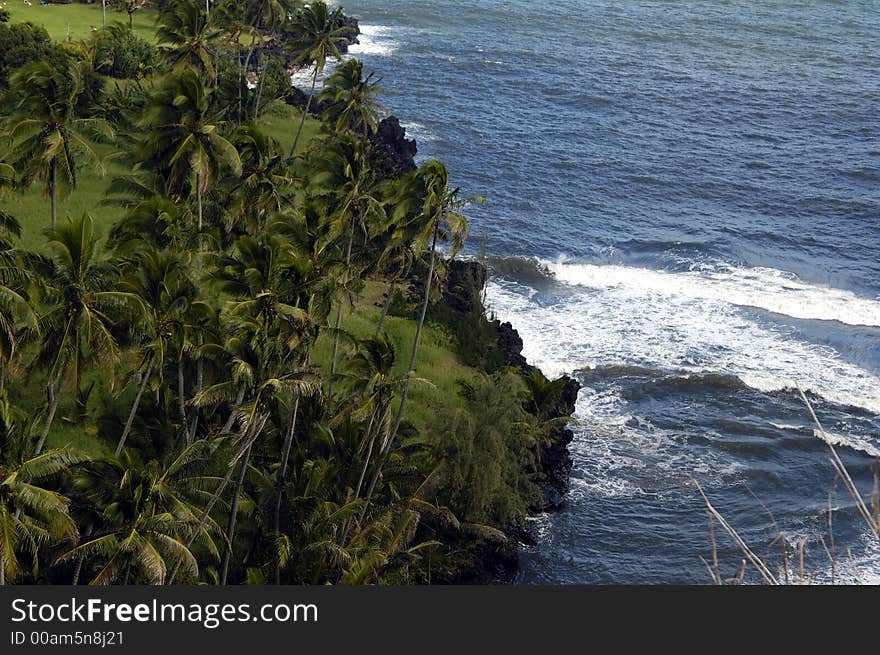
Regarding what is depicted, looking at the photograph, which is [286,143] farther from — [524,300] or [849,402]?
[849,402]

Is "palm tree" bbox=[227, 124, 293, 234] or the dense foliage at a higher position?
"palm tree" bbox=[227, 124, 293, 234]

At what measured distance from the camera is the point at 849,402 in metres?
62.5

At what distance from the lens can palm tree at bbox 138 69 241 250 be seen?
45812 mm

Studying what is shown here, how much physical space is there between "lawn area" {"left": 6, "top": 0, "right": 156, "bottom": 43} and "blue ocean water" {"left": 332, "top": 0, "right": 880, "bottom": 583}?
86.1ft

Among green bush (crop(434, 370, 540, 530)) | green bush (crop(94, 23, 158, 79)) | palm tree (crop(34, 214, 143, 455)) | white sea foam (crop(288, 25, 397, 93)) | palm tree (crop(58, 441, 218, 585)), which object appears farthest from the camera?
white sea foam (crop(288, 25, 397, 93))

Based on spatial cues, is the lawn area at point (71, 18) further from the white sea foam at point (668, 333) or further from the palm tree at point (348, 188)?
the palm tree at point (348, 188)

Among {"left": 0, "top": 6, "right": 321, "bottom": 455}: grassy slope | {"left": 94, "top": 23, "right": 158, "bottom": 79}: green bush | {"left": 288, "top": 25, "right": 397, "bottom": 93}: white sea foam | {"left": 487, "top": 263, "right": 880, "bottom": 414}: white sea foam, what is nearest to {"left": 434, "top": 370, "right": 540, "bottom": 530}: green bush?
{"left": 0, "top": 6, "right": 321, "bottom": 455}: grassy slope

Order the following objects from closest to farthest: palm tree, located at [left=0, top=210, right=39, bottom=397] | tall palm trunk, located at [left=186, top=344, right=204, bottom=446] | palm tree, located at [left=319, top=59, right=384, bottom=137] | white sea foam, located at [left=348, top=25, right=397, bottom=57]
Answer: palm tree, located at [left=0, top=210, right=39, bottom=397] < tall palm trunk, located at [left=186, top=344, right=204, bottom=446] < palm tree, located at [left=319, top=59, right=384, bottom=137] < white sea foam, located at [left=348, top=25, right=397, bottom=57]

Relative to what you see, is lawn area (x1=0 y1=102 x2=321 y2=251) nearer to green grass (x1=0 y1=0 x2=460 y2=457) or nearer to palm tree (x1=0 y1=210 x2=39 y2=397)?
green grass (x1=0 y1=0 x2=460 y2=457)

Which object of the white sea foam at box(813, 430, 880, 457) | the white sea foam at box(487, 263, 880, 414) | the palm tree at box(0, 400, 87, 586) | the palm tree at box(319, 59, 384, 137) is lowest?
the white sea foam at box(813, 430, 880, 457)

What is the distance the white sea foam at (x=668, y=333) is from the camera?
6569 centimetres

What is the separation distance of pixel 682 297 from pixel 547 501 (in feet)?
95.2

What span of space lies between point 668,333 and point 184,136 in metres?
36.9

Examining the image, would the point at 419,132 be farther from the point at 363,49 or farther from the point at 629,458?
the point at 629,458
